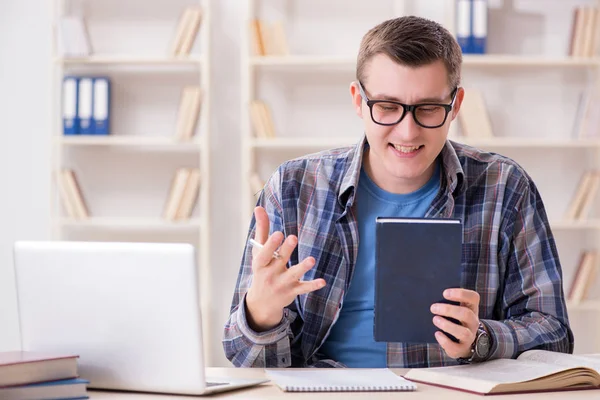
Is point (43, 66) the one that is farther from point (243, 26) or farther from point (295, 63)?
point (295, 63)

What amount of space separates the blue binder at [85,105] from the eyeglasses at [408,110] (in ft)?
8.13

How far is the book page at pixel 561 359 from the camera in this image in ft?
4.48

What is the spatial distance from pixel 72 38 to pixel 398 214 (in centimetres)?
260

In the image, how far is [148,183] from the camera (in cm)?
410

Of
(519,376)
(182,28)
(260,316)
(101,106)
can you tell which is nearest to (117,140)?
(101,106)

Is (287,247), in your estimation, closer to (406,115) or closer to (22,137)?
(406,115)

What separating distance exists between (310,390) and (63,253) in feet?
1.41

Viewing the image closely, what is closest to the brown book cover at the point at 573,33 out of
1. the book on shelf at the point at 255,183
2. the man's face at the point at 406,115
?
the book on shelf at the point at 255,183

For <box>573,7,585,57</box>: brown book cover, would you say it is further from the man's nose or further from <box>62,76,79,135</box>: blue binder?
the man's nose

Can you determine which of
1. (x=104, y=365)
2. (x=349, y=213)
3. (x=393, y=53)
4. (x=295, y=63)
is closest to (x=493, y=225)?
(x=349, y=213)

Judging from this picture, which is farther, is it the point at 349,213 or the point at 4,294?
the point at 4,294

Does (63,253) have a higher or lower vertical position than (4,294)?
higher

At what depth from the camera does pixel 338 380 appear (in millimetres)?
1339

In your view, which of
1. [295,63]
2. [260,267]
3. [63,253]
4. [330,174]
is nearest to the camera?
[63,253]
